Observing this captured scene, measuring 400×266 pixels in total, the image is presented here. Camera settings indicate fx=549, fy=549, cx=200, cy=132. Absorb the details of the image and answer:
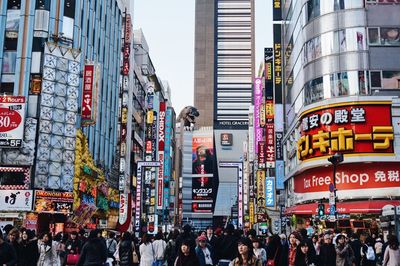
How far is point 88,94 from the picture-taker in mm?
42750

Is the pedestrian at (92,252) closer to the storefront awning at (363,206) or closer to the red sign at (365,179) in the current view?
the storefront awning at (363,206)

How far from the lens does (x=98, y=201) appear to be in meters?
49.7

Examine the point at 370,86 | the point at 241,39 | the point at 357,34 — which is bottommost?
the point at 370,86

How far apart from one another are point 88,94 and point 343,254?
108 ft

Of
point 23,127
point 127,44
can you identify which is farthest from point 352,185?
point 127,44

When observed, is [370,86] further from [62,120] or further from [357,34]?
[62,120]

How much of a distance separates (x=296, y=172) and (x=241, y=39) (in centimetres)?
13432

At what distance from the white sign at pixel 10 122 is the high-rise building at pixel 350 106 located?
18.8 m

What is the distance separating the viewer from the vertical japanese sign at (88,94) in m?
42.2

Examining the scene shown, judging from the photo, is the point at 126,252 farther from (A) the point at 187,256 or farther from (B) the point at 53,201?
(B) the point at 53,201

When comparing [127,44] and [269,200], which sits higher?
[127,44]

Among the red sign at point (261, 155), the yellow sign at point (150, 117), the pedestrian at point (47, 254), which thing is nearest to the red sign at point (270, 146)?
the red sign at point (261, 155)

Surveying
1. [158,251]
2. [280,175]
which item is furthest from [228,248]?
[280,175]

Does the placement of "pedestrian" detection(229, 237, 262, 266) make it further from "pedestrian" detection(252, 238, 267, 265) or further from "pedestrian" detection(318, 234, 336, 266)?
"pedestrian" detection(318, 234, 336, 266)
